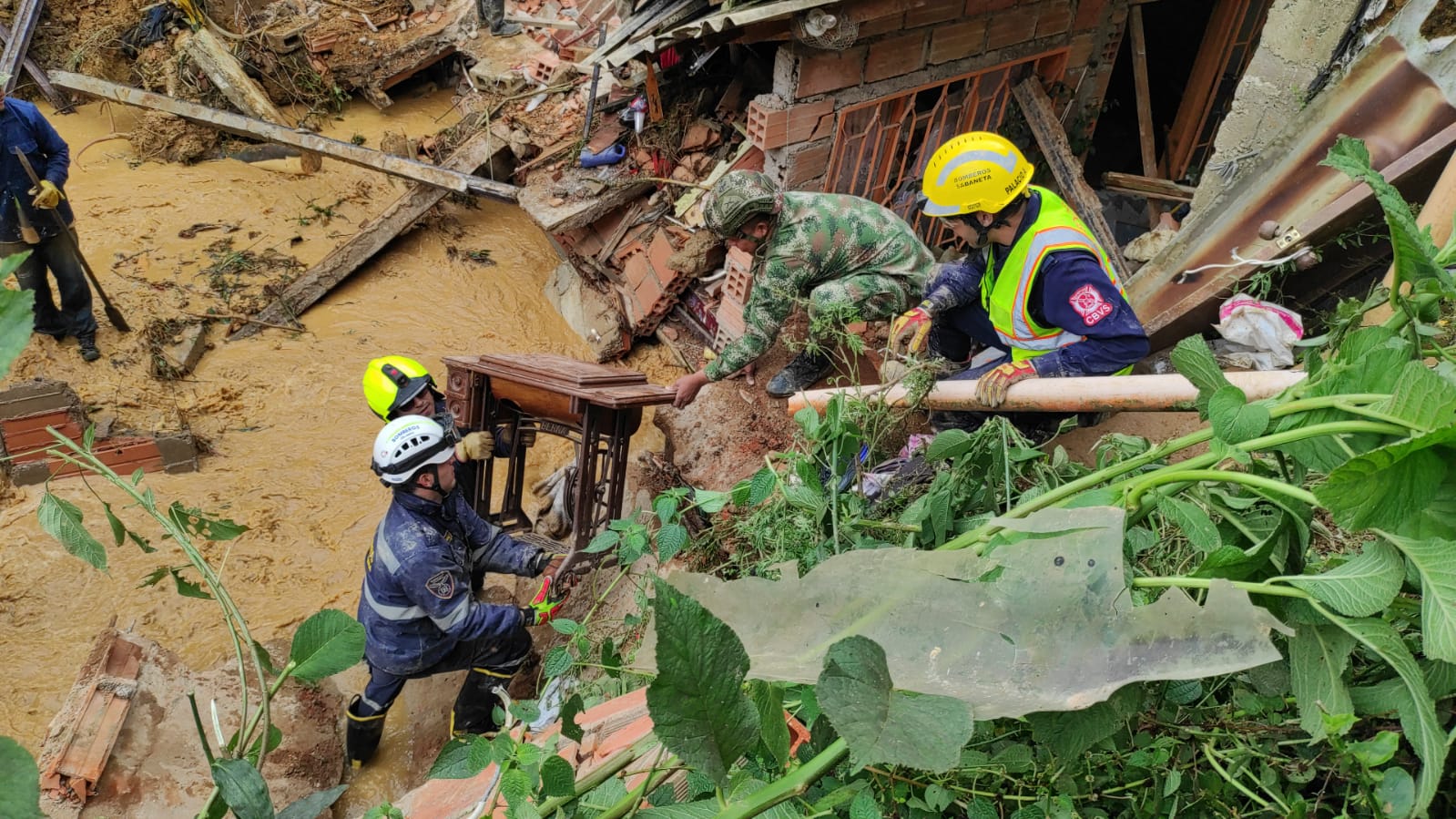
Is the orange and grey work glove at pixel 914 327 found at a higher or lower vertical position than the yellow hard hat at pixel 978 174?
lower

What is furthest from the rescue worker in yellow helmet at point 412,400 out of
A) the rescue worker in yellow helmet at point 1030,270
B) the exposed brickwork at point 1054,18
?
the exposed brickwork at point 1054,18

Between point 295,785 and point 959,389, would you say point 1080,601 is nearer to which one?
point 959,389

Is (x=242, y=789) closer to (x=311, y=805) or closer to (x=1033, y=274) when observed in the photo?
(x=311, y=805)

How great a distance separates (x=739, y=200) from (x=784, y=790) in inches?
154

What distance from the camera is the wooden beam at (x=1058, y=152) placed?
6.05 m

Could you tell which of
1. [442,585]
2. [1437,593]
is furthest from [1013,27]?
[1437,593]

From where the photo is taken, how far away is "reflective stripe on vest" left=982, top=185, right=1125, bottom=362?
11.3 feet

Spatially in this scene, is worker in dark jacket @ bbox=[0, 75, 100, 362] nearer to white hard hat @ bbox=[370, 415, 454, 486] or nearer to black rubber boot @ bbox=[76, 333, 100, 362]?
black rubber boot @ bbox=[76, 333, 100, 362]

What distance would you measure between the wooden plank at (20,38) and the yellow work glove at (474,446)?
28.2 feet

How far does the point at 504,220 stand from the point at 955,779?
7.84 meters

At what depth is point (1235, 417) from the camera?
1.00 m

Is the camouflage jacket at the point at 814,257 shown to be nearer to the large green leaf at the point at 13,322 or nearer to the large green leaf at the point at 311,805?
the large green leaf at the point at 311,805

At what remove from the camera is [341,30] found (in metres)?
9.76

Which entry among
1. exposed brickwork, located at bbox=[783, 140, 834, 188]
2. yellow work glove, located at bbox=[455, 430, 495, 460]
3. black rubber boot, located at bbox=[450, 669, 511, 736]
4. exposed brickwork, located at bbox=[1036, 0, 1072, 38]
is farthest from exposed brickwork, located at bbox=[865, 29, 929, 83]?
black rubber boot, located at bbox=[450, 669, 511, 736]
